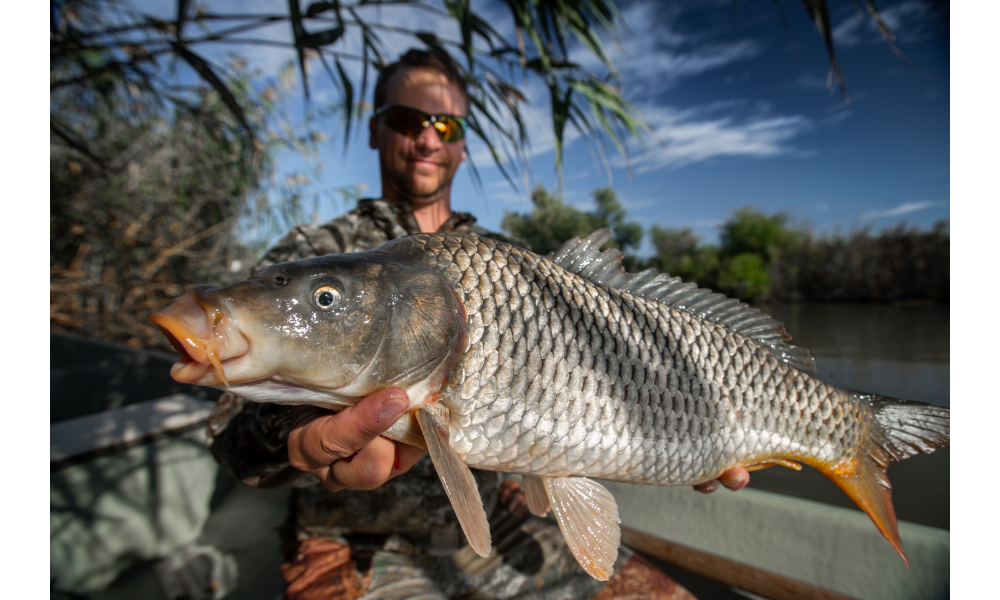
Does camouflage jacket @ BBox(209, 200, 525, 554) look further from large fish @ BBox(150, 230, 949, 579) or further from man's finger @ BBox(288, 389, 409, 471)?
large fish @ BBox(150, 230, 949, 579)

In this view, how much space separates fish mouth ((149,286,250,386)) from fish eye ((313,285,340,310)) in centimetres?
13

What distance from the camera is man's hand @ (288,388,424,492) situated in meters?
0.76

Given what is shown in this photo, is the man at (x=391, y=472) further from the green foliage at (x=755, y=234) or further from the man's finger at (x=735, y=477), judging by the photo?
the green foliage at (x=755, y=234)

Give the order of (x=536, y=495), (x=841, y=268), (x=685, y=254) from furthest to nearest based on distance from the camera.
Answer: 1. (x=685, y=254)
2. (x=841, y=268)
3. (x=536, y=495)

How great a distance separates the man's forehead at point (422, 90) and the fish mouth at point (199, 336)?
134cm

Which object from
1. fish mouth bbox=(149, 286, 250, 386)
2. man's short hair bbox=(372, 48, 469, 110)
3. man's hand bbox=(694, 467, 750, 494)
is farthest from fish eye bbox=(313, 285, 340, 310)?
man's short hair bbox=(372, 48, 469, 110)

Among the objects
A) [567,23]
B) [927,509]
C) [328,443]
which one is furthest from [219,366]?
[927,509]

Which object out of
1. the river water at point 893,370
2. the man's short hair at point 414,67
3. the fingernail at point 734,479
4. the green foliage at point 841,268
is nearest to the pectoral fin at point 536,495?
the fingernail at point 734,479

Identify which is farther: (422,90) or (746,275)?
(746,275)

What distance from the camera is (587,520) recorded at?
3.27ft

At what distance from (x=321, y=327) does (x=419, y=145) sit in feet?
3.92

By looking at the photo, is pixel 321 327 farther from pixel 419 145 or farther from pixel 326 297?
pixel 419 145

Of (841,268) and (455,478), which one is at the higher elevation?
(841,268)

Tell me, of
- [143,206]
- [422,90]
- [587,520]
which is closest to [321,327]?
[587,520]
